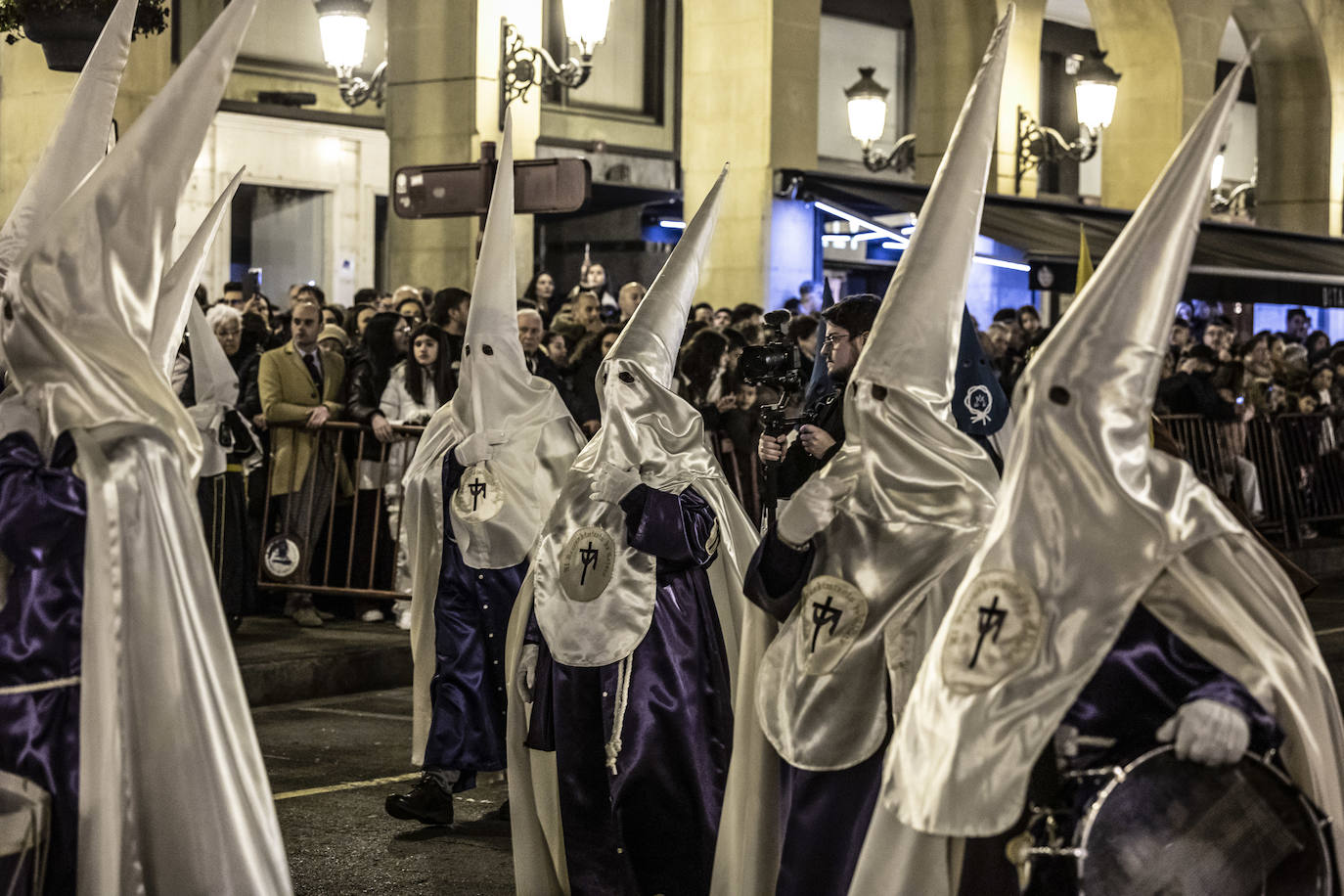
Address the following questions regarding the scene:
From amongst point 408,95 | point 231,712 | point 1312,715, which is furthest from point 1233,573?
point 408,95

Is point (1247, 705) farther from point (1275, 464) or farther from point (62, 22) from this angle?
point (1275, 464)

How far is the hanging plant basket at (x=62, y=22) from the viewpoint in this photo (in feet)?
31.2

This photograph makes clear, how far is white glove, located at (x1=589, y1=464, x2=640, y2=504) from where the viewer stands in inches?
236

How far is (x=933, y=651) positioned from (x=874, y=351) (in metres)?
0.89

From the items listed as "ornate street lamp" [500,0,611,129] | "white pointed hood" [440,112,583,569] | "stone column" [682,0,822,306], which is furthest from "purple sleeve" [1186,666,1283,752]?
"stone column" [682,0,822,306]

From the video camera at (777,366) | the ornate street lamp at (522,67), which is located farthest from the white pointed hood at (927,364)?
the ornate street lamp at (522,67)

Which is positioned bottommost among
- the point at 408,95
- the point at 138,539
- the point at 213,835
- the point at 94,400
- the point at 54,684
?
the point at 213,835

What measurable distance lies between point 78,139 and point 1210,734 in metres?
3.18

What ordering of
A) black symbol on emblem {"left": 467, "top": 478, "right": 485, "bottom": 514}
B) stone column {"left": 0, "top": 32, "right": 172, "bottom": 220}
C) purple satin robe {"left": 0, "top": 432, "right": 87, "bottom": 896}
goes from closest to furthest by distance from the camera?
purple satin robe {"left": 0, "top": 432, "right": 87, "bottom": 896} < black symbol on emblem {"left": 467, "top": 478, "right": 485, "bottom": 514} < stone column {"left": 0, "top": 32, "right": 172, "bottom": 220}

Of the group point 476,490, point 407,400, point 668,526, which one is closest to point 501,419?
point 476,490

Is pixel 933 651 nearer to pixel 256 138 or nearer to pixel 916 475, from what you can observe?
pixel 916 475

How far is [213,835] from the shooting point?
14.5ft

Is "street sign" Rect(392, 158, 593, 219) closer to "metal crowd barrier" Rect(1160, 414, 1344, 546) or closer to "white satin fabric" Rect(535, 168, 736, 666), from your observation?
"white satin fabric" Rect(535, 168, 736, 666)

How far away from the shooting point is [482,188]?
35.5 feet
